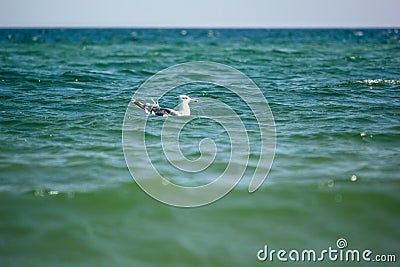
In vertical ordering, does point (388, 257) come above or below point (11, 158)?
below

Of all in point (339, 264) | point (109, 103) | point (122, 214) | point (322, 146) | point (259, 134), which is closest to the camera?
point (339, 264)

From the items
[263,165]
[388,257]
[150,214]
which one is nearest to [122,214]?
[150,214]

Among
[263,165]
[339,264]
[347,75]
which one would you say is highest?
[347,75]

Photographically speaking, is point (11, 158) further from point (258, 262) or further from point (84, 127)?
point (258, 262)

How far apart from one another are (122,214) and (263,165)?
2.70 metres

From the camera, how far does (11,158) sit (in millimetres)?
8078

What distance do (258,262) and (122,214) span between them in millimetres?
1955

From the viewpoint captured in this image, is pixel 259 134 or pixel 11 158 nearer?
pixel 11 158

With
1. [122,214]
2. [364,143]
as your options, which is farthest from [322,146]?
[122,214]

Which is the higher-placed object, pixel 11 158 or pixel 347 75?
pixel 347 75

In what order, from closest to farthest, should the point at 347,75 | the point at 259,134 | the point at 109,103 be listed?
the point at 259,134, the point at 109,103, the point at 347,75

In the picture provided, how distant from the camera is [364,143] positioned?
8922 millimetres

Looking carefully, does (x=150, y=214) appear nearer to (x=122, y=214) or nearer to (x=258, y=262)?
(x=122, y=214)

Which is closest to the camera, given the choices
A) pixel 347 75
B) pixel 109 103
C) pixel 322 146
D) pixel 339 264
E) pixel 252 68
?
pixel 339 264
